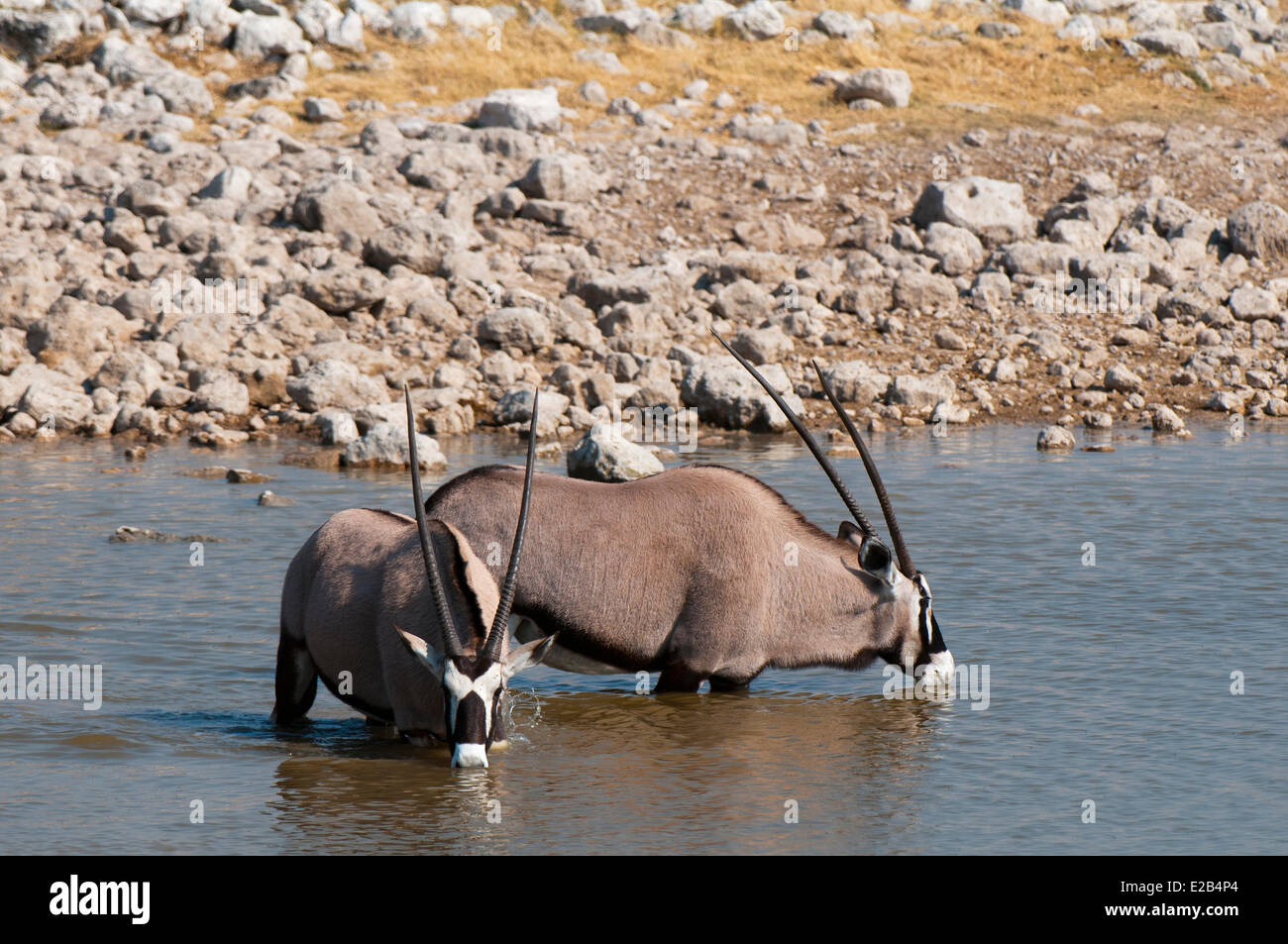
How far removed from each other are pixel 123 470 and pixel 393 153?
1209cm

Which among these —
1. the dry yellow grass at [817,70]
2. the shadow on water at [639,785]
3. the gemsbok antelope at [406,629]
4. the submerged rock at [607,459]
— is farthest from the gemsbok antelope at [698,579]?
the dry yellow grass at [817,70]

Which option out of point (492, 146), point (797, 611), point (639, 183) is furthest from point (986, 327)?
point (797, 611)

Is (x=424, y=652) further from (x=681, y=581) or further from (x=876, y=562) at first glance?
(x=876, y=562)

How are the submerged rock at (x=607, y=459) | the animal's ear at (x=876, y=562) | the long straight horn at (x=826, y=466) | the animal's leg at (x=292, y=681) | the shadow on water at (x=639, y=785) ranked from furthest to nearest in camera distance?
the submerged rock at (x=607, y=459) → the animal's ear at (x=876, y=562) → the long straight horn at (x=826, y=466) → the animal's leg at (x=292, y=681) → the shadow on water at (x=639, y=785)

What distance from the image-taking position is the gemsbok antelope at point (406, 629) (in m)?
Answer: 7.57

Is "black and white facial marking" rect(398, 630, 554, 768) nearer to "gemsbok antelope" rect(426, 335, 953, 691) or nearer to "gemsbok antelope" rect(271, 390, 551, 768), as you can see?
"gemsbok antelope" rect(271, 390, 551, 768)

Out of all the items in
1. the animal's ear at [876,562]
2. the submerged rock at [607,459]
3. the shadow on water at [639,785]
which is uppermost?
the submerged rock at [607,459]

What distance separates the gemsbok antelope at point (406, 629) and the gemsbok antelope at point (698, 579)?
0.71 meters

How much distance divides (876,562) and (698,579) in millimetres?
1093

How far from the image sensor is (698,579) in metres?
9.59

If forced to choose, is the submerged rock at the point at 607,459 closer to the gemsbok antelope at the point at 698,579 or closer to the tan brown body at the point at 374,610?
the gemsbok antelope at the point at 698,579

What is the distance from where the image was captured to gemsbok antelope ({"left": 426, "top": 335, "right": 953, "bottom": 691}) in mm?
9453

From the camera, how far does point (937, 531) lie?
49.6 ft

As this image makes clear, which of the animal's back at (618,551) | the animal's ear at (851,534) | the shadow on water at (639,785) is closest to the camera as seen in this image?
the shadow on water at (639,785)
